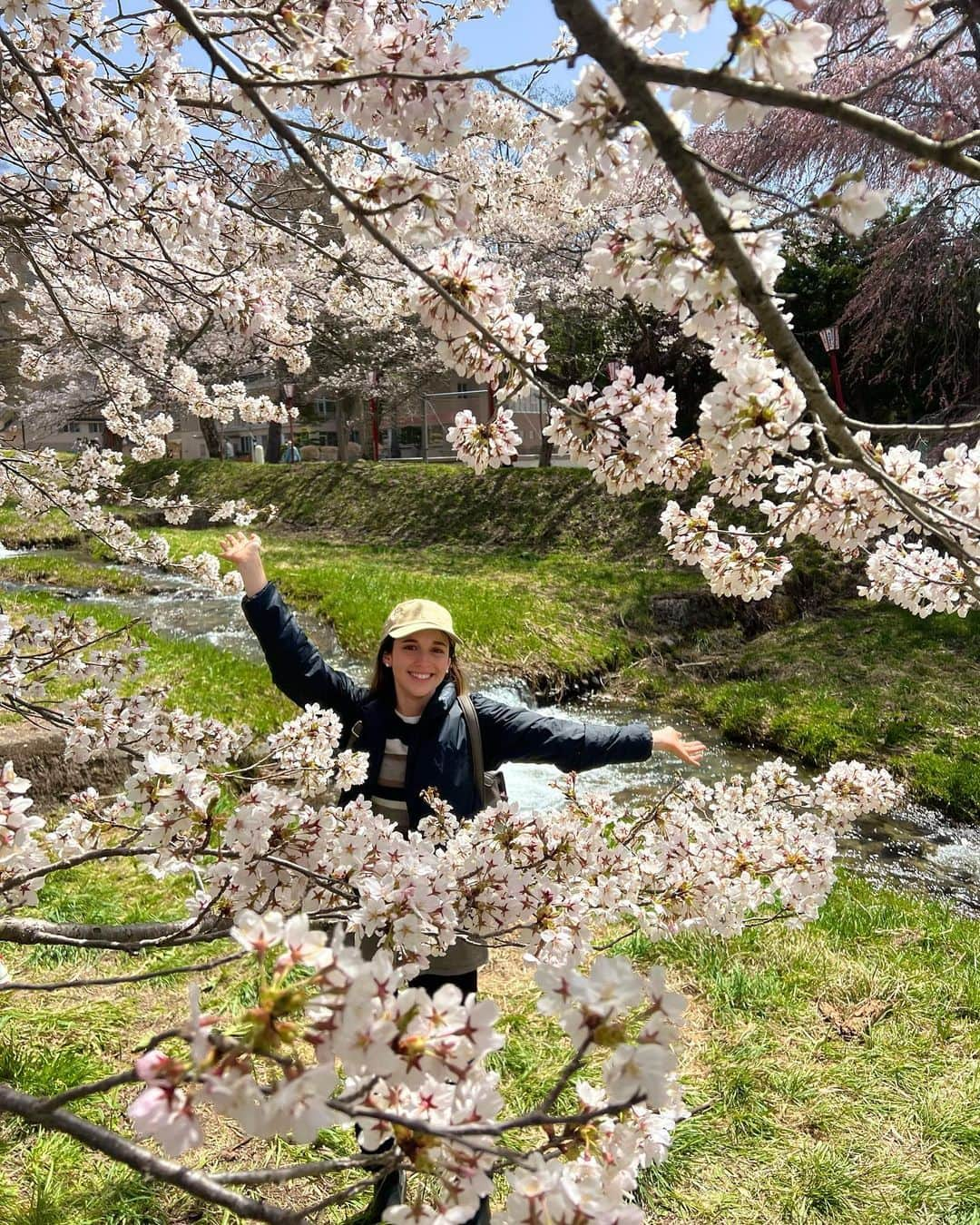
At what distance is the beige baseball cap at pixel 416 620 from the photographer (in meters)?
2.23

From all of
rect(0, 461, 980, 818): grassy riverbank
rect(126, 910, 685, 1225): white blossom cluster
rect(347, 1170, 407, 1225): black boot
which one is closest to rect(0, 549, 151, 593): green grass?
rect(0, 461, 980, 818): grassy riverbank

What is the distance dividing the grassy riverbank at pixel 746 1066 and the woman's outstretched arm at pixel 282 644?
4.29 ft

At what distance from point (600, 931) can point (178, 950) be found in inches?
69.8

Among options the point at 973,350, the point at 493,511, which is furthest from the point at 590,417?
the point at 493,511

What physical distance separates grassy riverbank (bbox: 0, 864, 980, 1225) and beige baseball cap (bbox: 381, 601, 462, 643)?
1.52 m

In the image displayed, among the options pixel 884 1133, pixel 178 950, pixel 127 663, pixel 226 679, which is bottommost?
pixel 884 1133

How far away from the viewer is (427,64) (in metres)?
1.33

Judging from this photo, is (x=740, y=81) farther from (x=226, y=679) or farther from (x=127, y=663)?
(x=226, y=679)

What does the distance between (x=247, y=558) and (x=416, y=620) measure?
53cm

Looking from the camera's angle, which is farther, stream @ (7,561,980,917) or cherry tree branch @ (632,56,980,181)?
stream @ (7,561,980,917)

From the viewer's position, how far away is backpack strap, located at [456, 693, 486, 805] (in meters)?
2.22

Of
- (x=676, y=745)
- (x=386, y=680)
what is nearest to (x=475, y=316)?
(x=386, y=680)

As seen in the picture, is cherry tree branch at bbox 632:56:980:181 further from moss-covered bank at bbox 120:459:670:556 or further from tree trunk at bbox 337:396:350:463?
tree trunk at bbox 337:396:350:463

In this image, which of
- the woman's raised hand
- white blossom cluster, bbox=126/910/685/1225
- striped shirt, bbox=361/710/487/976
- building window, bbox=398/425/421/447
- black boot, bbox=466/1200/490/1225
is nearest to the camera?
white blossom cluster, bbox=126/910/685/1225
